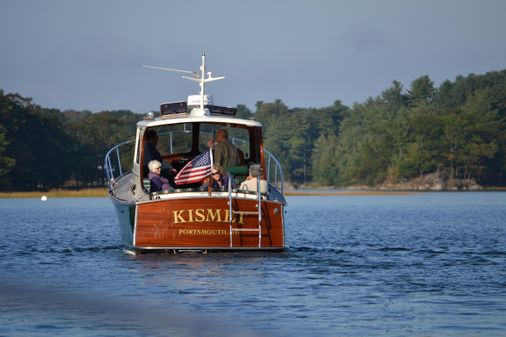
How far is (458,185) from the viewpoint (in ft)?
638

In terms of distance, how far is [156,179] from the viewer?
25094 millimetres

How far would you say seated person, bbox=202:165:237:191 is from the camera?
2467cm

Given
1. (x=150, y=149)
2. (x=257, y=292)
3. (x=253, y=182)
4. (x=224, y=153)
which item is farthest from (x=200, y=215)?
(x=257, y=292)

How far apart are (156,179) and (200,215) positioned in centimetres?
169

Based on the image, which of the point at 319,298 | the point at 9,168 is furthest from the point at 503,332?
the point at 9,168

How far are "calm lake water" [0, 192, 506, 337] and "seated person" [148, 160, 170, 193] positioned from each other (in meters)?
1.56

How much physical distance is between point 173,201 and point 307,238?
1373cm

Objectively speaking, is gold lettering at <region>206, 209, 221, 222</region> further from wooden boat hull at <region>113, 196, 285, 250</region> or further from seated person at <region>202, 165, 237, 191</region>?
seated person at <region>202, 165, 237, 191</region>

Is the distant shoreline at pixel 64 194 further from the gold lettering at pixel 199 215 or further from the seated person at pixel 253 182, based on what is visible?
the gold lettering at pixel 199 215

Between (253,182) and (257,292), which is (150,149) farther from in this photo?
(257,292)

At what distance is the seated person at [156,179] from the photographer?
25016 millimetres

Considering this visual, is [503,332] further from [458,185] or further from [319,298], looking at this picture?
[458,185]

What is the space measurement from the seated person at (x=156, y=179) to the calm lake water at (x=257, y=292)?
5.12 ft

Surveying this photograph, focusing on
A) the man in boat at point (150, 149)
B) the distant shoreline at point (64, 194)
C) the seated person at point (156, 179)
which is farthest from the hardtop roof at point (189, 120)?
the distant shoreline at point (64, 194)
